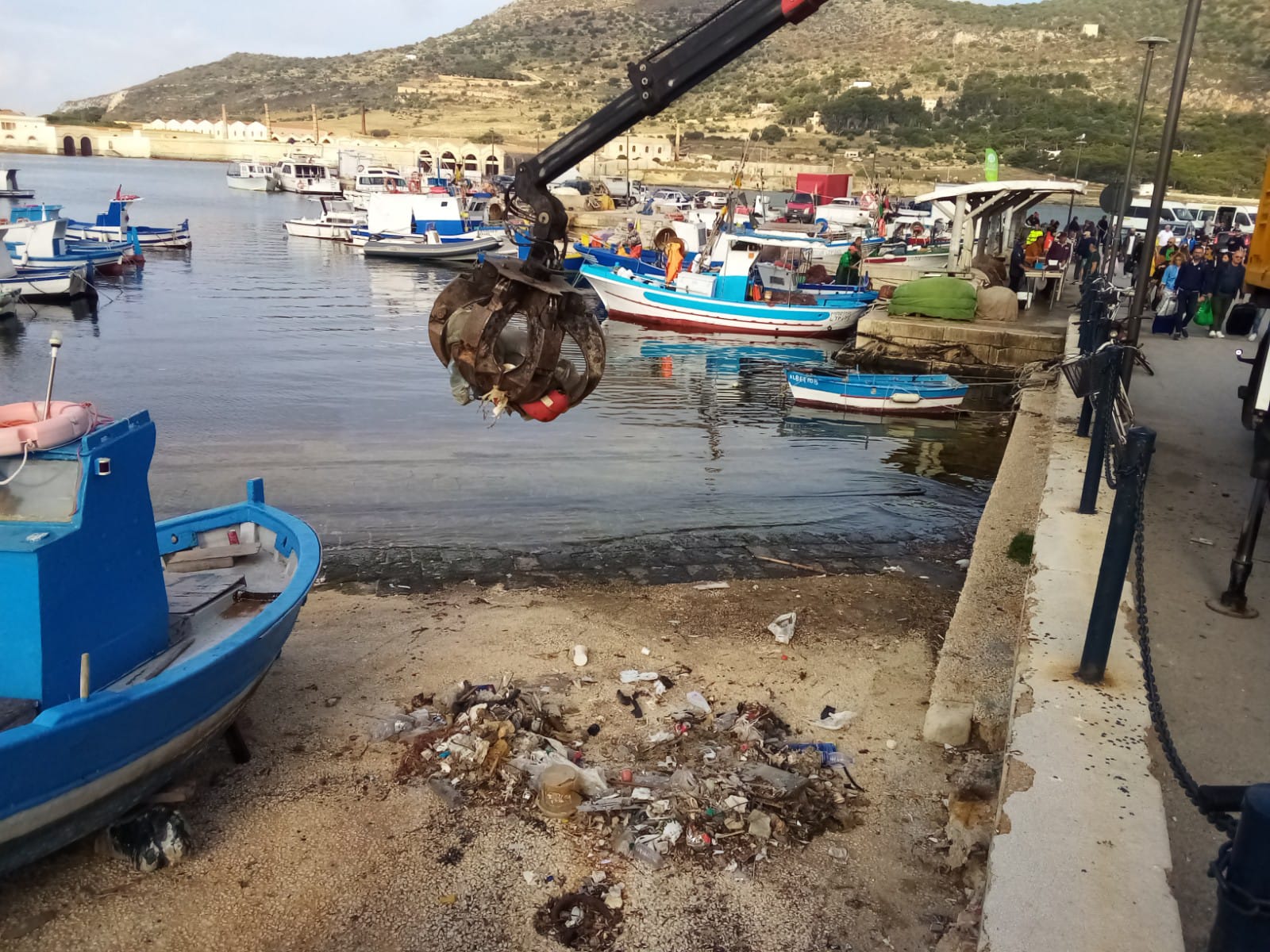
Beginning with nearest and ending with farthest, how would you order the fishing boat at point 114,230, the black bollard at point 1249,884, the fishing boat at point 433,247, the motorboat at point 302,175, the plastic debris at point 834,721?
1. the black bollard at point 1249,884
2. the plastic debris at point 834,721
3. the fishing boat at point 114,230
4. the fishing boat at point 433,247
5. the motorboat at point 302,175

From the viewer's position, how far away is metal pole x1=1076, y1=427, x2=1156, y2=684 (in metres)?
4.37

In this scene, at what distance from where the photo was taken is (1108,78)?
103 m

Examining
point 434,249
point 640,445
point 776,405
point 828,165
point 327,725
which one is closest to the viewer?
point 327,725

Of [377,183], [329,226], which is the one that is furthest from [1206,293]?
[377,183]

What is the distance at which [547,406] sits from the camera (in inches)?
196

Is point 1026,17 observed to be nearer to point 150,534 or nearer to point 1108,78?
point 1108,78

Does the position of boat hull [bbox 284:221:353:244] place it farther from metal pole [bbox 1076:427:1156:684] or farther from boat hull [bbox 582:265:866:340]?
metal pole [bbox 1076:427:1156:684]

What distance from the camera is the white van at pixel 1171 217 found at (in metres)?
39.8

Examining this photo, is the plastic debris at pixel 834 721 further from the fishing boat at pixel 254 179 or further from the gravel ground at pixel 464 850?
the fishing boat at pixel 254 179

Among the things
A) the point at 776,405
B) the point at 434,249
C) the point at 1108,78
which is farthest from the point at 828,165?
the point at 776,405

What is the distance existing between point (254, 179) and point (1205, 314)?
92567 mm

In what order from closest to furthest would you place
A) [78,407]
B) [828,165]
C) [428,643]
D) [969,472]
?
[78,407] < [428,643] < [969,472] < [828,165]

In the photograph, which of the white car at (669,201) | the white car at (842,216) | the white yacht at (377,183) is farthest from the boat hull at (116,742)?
the white yacht at (377,183)

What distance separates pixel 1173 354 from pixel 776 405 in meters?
7.27
